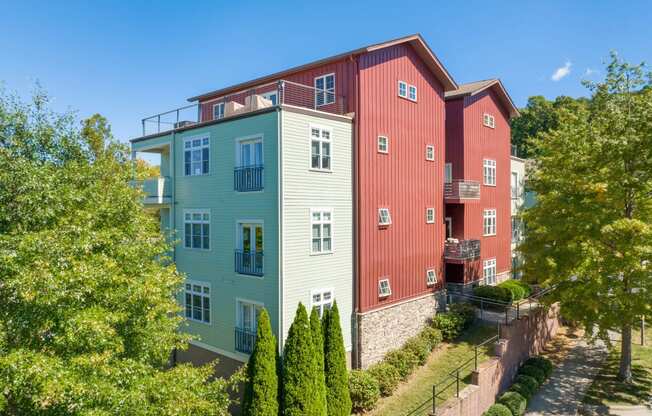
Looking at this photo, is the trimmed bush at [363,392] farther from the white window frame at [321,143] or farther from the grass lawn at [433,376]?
the white window frame at [321,143]

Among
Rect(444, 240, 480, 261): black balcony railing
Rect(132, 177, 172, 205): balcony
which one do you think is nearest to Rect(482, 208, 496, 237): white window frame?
Rect(444, 240, 480, 261): black balcony railing

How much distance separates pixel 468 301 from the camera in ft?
77.3

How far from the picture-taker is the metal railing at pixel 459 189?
22.9m

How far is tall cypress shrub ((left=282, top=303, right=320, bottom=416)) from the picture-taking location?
14250mm

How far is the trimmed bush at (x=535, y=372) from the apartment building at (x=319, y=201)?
4.76 m

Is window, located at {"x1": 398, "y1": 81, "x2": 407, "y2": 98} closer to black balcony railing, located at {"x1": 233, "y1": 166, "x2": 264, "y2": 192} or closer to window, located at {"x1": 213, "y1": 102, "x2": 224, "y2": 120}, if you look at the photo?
black balcony railing, located at {"x1": 233, "y1": 166, "x2": 264, "y2": 192}

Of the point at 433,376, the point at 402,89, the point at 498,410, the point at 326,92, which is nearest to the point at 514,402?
the point at 498,410

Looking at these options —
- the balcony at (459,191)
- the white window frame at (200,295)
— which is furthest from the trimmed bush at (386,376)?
the balcony at (459,191)

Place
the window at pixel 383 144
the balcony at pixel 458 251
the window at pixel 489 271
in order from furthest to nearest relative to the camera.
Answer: the window at pixel 489 271 → the balcony at pixel 458 251 → the window at pixel 383 144

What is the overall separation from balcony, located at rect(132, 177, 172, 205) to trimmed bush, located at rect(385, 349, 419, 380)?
12534mm

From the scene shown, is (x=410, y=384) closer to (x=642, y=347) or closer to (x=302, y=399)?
(x=302, y=399)

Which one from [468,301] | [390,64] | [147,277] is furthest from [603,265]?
[147,277]

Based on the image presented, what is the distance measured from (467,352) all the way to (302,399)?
8.83 meters

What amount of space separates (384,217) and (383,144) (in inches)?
128
